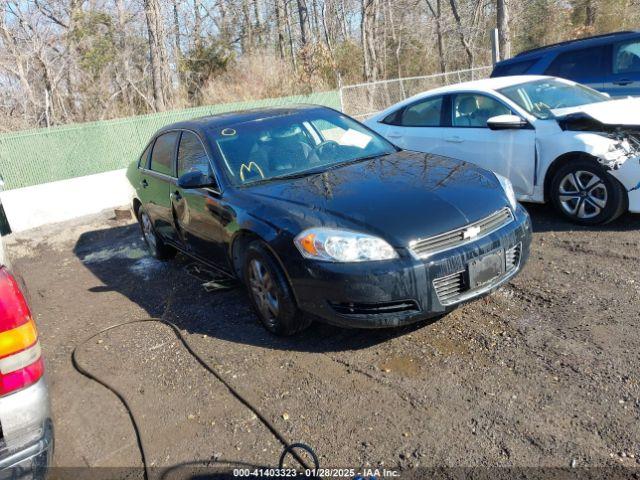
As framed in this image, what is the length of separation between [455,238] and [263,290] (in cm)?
143

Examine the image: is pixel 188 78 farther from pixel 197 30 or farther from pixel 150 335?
pixel 150 335

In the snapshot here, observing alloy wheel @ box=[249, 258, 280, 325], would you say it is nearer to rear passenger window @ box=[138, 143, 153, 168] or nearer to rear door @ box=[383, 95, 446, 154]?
rear passenger window @ box=[138, 143, 153, 168]

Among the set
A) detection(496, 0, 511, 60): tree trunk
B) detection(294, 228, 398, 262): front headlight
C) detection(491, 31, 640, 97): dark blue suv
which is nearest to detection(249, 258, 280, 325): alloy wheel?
detection(294, 228, 398, 262): front headlight

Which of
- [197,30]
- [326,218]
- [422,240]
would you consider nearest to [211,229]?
[326,218]

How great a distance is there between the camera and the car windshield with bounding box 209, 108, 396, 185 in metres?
4.45

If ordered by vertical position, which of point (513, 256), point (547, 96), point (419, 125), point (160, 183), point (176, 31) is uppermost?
point (176, 31)

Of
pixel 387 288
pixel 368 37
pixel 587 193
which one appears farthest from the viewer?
pixel 368 37

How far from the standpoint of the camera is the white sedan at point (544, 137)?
202 inches

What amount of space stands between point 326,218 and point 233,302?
1.75 m

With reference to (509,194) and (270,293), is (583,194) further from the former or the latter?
(270,293)

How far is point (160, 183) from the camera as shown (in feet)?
18.6

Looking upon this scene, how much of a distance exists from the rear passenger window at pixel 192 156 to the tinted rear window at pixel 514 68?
6.15 m

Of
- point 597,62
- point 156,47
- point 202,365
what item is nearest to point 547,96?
point 597,62

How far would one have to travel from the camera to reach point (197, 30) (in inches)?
1026
